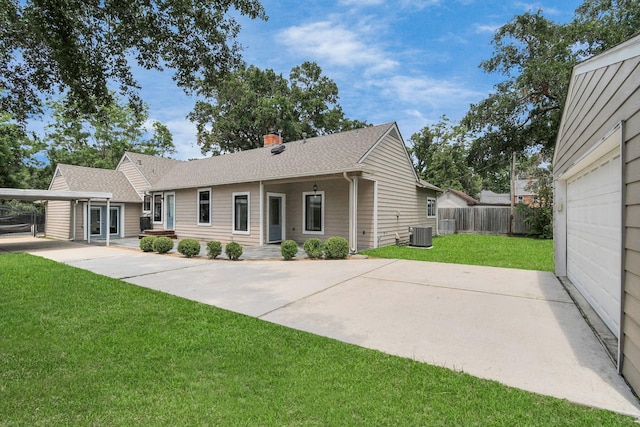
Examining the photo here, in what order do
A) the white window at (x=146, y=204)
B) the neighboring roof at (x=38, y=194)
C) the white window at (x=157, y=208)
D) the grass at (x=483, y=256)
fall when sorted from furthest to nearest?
1. the white window at (x=146, y=204)
2. the white window at (x=157, y=208)
3. the neighboring roof at (x=38, y=194)
4. the grass at (x=483, y=256)

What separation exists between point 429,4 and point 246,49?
5.55 metres

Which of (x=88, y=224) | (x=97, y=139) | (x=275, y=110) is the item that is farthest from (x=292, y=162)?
(x=97, y=139)

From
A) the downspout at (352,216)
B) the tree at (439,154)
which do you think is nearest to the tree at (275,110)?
the tree at (439,154)

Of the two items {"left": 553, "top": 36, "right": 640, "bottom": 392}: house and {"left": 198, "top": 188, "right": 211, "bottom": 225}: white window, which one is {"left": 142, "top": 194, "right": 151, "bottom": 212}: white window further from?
{"left": 553, "top": 36, "right": 640, "bottom": 392}: house

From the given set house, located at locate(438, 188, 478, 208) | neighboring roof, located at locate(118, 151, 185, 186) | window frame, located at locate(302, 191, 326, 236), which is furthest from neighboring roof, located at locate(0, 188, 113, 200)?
house, located at locate(438, 188, 478, 208)

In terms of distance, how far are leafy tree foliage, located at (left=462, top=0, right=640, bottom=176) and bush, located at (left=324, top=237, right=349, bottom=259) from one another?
11.9 metres

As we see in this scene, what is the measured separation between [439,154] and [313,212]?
2057cm

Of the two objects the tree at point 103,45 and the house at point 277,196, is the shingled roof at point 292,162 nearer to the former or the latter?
the house at point 277,196

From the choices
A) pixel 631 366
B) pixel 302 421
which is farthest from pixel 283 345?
pixel 631 366

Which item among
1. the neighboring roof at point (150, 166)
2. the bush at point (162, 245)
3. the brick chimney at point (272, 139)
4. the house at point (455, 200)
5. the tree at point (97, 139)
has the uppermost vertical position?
the tree at point (97, 139)

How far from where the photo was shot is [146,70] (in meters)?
5.88

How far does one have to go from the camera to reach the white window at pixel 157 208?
1691cm

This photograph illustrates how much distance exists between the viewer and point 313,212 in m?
12.4

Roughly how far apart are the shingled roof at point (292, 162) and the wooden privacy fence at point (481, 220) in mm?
9436
